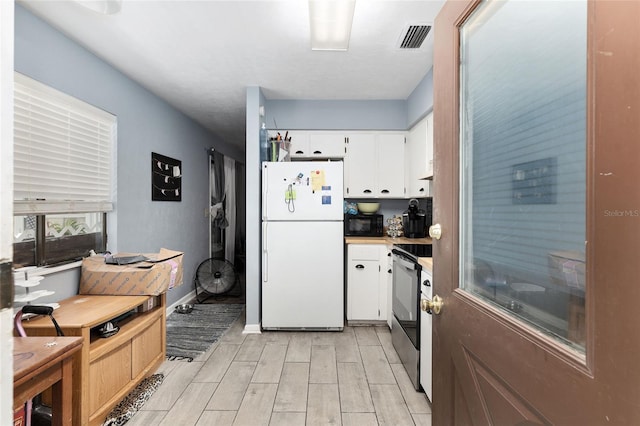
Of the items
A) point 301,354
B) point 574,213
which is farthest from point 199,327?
point 574,213

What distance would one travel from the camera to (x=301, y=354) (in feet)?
8.65

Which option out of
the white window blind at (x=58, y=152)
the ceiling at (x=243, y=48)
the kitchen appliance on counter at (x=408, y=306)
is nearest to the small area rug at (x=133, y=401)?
the white window blind at (x=58, y=152)

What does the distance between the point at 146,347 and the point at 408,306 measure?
77.8 inches

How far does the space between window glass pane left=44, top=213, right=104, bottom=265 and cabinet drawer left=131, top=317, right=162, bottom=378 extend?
2.66 feet

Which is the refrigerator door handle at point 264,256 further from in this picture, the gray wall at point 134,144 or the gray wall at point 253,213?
the gray wall at point 134,144

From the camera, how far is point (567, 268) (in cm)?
58

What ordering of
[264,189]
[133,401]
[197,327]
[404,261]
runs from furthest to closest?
[197,327] < [264,189] < [404,261] < [133,401]

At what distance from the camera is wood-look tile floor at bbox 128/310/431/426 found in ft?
6.02

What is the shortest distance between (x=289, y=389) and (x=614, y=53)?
232cm

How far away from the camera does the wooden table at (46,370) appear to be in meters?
1.04

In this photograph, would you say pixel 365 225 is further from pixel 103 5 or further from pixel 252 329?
pixel 103 5

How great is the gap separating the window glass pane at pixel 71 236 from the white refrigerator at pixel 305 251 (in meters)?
1.44

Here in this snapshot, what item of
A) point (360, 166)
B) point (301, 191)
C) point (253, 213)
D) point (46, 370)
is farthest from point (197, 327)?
point (360, 166)

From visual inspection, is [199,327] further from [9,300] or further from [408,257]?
[9,300]
